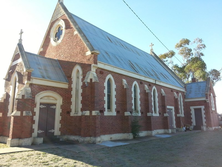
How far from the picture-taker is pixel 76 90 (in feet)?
50.6

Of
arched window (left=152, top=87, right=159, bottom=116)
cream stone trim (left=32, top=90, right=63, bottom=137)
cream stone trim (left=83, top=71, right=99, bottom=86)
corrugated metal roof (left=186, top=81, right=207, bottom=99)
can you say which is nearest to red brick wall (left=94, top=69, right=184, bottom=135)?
arched window (left=152, top=87, right=159, bottom=116)

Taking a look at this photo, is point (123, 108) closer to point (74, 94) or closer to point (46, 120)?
point (74, 94)

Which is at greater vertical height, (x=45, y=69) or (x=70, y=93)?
(x=45, y=69)

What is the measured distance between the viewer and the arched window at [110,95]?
15.5 metres

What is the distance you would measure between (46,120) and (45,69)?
4.27 metres

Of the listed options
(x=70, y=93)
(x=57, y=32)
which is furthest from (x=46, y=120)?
(x=57, y=32)

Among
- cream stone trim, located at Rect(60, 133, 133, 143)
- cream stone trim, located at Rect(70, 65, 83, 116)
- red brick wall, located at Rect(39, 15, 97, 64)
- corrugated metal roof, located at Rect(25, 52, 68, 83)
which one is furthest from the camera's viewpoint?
red brick wall, located at Rect(39, 15, 97, 64)

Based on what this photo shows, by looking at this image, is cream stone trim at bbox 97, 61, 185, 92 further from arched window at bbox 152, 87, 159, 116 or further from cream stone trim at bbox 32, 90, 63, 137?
cream stone trim at bbox 32, 90, 63, 137

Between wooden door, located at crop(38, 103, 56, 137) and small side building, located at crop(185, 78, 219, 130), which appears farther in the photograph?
small side building, located at crop(185, 78, 219, 130)

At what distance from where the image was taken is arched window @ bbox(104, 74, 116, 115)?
15.5m

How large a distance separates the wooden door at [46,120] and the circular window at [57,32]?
7151 mm

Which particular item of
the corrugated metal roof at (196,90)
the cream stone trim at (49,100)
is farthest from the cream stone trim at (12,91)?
the corrugated metal roof at (196,90)

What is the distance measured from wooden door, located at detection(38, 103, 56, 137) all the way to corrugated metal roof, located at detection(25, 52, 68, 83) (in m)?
2.28

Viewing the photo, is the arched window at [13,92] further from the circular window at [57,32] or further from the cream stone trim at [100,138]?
the circular window at [57,32]
